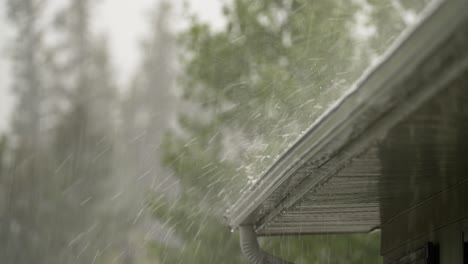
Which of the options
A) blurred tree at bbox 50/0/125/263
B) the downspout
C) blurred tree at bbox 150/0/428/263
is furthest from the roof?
blurred tree at bbox 50/0/125/263

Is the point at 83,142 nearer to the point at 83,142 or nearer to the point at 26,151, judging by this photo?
the point at 83,142

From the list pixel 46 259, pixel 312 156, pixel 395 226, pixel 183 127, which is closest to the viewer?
pixel 312 156

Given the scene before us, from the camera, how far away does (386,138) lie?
2367 millimetres

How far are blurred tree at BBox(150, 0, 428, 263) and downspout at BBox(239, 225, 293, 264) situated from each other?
31.9ft

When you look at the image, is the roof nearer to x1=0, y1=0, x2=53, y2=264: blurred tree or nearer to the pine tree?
x1=0, y1=0, x2=53, y2=264: blurred tree

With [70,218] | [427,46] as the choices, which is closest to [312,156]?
[427,46]

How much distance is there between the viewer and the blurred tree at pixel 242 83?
48.1 ft

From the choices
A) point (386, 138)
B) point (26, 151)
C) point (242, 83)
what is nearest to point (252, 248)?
point (386, 138)

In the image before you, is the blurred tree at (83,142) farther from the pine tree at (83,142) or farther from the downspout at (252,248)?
the downspout at (252,248)

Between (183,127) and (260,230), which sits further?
(183,127)

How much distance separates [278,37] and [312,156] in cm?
1302

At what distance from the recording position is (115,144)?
19453mm

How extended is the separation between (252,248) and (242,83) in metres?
11.7

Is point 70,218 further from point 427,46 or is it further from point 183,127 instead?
point 427,46
